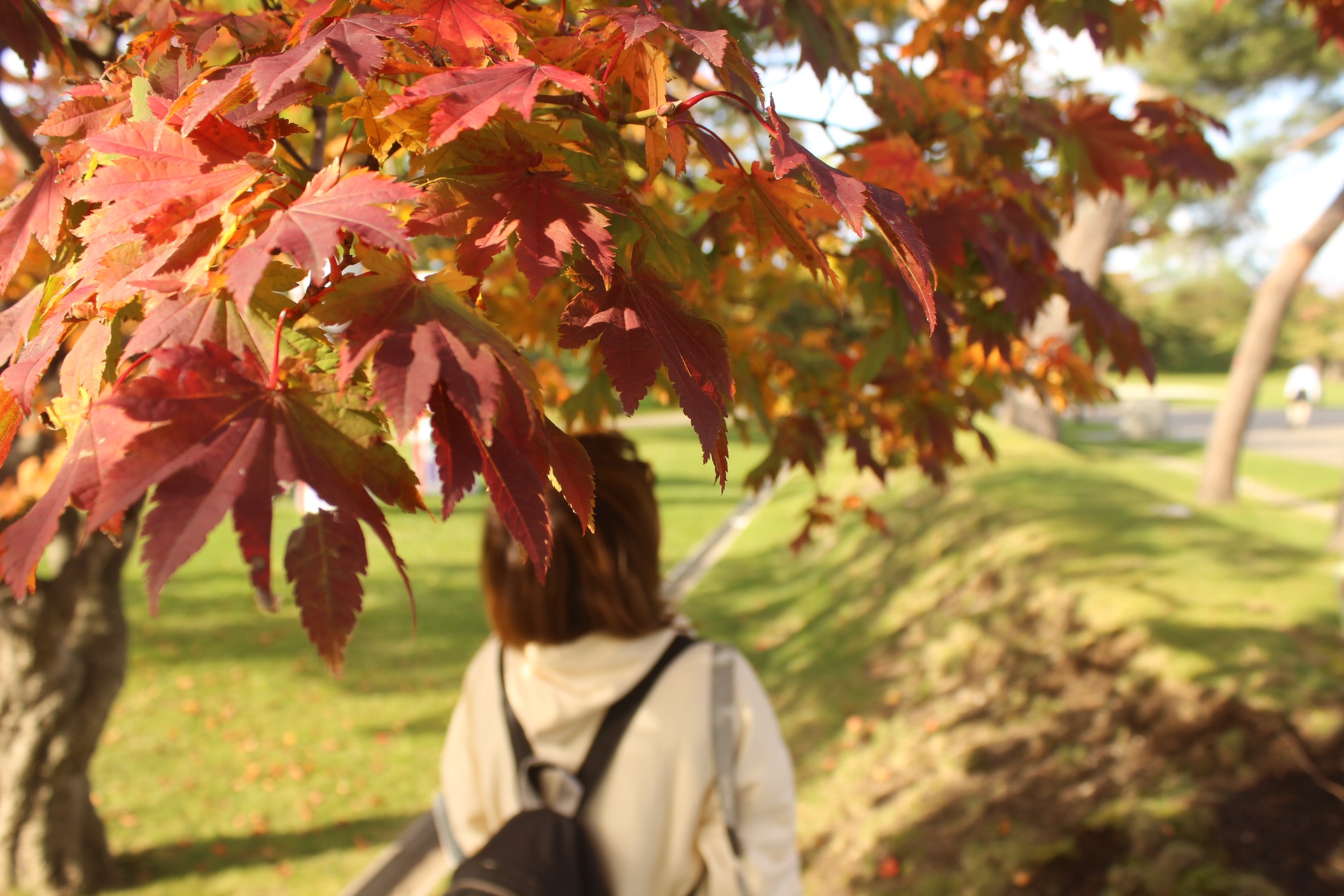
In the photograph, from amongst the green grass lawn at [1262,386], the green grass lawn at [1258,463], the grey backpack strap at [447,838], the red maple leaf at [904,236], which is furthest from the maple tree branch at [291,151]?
the green grass lawn at [1262,386]

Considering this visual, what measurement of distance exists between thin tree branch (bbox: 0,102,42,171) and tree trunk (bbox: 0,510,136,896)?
1.67 meters

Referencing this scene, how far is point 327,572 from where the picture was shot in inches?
31.4

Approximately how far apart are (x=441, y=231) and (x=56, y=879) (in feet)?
15.5

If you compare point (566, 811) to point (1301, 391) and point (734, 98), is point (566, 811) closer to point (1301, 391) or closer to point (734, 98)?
point (734, 98)

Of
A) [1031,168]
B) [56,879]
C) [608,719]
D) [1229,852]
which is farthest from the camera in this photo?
[56,879]

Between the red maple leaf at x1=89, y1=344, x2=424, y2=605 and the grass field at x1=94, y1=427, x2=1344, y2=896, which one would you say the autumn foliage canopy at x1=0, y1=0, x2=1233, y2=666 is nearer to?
the red maple leaf at x1=89, y1=344, x2=424, y2=605

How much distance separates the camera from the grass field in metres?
4.23

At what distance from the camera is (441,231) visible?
878mm

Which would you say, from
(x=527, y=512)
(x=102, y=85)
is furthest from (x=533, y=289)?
(x=102, y=85)

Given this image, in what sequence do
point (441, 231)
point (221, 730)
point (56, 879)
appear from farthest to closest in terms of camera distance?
point (221, 730)
point (56, 879)
point (441, 231)

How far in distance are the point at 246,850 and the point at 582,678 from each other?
150 inches

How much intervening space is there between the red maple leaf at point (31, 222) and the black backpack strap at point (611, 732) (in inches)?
47.2

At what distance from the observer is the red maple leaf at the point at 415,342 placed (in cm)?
72

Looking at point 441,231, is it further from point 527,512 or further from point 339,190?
point 527,512
